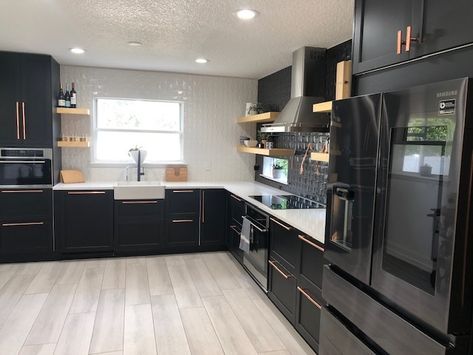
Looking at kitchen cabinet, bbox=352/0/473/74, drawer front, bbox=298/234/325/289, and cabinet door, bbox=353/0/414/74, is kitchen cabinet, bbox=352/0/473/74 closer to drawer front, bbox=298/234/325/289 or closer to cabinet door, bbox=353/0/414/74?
cabinet door, bbox=353/0/414/74

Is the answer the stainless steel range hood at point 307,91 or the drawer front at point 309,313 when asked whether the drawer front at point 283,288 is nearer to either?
the drawer front at point 309,313

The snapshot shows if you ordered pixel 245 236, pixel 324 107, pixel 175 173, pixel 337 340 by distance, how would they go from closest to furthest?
1. pixel 337 340
2. pixel 324 107
3. pixel 245 236
4. pixel 175 173

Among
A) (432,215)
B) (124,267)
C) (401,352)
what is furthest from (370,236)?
(124,267)

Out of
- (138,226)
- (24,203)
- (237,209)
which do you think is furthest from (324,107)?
(24,203)

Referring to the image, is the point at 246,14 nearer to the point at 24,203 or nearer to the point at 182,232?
the point at 182,232

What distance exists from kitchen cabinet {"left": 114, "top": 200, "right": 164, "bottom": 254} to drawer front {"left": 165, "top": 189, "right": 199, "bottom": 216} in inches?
4.2

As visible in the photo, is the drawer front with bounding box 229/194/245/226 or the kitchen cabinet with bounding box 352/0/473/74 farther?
the drawer front with bounding box 229/194/245/226

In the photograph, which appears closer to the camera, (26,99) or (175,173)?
(26,99)

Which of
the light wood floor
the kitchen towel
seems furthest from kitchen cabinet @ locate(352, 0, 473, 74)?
the kitchen towel

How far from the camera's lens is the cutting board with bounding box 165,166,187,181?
5.29 meters

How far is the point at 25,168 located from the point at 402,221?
4.20m

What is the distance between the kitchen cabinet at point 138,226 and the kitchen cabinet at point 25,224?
2.53 ft

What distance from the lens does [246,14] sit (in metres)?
2.70

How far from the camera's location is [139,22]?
2967 millimetres
